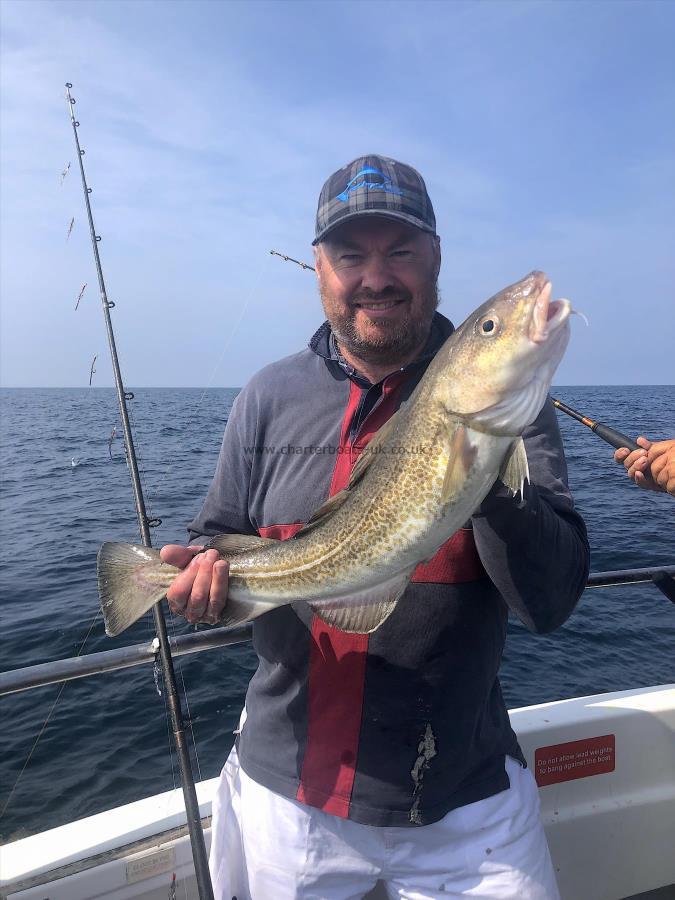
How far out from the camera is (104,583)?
2.66m

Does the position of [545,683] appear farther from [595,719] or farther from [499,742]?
[499,742]

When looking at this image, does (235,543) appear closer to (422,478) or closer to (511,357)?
(422,478)

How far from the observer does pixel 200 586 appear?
Answer: 2.48m

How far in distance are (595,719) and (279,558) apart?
8.16ft

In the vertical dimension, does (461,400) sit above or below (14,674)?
above

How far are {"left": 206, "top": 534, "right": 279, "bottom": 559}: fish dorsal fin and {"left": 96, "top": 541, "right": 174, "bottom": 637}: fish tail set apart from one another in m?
0.20

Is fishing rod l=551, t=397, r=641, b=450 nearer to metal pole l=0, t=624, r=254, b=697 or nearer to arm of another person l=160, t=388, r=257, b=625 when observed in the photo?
arm of another person l=160, t=388, r=257, b=625

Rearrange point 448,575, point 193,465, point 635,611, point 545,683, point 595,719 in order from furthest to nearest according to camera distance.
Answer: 1. point 193,465
2. point 635,611
3. point 545,683
4. point 595,719
5. point 448,575

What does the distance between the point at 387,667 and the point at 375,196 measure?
6.49 feet

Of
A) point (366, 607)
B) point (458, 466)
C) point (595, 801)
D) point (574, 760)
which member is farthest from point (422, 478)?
point (595, 801)

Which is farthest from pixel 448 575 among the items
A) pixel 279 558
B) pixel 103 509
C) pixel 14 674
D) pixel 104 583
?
pixel 103 509

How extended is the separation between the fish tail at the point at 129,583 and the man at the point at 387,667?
0.48ft

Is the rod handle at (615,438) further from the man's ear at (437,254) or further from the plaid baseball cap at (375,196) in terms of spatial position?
the plaid baseball cap at (375,196)

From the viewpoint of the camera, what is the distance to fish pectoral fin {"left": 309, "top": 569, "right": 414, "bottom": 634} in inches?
89.2
